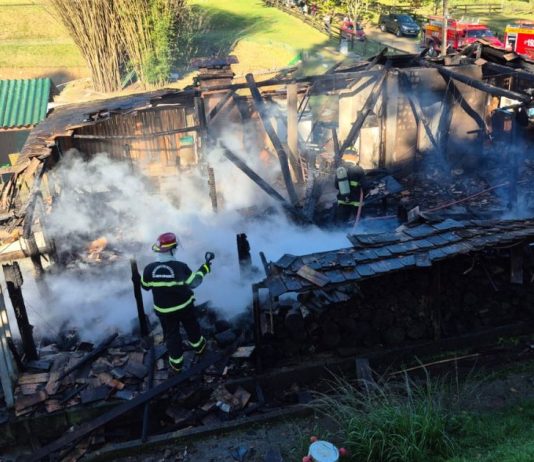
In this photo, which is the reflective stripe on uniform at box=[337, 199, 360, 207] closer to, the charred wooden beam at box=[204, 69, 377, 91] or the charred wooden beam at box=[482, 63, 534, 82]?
the charred wooden beam at box=[204, 69, 377, 91]

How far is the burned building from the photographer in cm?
591

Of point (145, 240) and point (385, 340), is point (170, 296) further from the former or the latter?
point (145, 240)

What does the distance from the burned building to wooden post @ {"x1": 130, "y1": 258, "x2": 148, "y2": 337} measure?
0.05 m

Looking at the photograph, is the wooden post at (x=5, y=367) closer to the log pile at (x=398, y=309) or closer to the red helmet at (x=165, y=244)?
the red helmet at (x=165, y=244)

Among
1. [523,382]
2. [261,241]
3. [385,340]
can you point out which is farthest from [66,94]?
[523,382]

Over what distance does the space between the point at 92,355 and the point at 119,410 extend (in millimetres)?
1093

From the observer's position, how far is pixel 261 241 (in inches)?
356

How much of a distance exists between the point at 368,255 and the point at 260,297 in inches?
53.7

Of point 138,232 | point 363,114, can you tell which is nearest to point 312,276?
point 138,232

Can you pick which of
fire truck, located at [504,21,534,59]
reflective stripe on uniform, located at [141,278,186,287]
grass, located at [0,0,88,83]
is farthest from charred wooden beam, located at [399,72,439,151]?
grass, located at [0,0,88,83]

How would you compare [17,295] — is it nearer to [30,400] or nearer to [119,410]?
[30,400]

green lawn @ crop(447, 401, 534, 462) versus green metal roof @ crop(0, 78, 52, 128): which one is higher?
green metal roof @ crop(0, 78, 52, 128)

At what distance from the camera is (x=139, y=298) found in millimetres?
6672

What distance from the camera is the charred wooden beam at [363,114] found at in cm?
1046
